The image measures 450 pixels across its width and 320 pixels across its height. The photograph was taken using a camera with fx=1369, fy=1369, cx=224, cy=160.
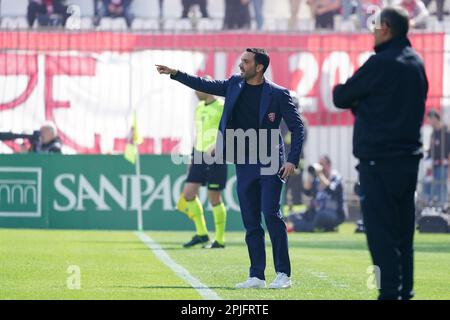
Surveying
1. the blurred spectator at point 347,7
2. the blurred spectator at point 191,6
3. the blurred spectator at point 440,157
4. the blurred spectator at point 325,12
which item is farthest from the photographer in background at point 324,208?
the blurred spectator at point 191,6

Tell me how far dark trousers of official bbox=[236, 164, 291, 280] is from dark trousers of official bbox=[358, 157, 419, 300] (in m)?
2.70

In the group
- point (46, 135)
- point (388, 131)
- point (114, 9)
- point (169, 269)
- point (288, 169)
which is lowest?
point (169, 269)

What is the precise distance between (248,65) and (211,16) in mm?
19249

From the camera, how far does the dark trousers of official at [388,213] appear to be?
9.50m

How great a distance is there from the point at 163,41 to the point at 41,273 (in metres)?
14.3

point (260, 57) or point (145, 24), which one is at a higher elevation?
point (145, 24)

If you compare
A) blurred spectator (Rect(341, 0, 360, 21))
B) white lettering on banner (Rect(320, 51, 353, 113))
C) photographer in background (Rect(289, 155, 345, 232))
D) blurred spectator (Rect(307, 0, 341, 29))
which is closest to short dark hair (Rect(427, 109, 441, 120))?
white lettering on banner (Rect(320, 51, 353, 113))

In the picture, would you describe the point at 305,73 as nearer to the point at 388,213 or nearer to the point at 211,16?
the point at 211,16

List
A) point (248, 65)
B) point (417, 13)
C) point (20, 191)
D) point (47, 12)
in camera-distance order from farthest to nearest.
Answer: point (417, 13), point (47, 12), point (20, 191), point (248, 65)

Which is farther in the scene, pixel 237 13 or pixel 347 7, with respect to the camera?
pixel 347 7

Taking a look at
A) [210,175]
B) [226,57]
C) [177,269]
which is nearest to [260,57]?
[177,269]

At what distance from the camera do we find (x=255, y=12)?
97.2ft

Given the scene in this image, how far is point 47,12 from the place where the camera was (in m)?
29.5

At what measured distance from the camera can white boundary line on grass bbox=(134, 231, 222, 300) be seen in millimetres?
11609
